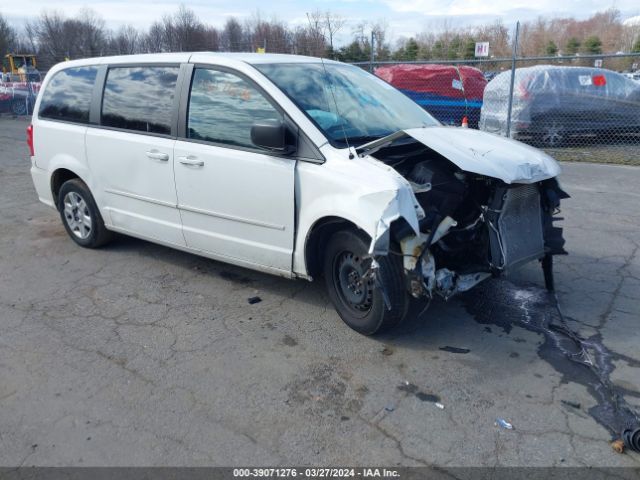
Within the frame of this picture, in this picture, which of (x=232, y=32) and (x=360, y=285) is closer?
(x=360, y=285)

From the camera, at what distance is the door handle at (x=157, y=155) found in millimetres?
4633

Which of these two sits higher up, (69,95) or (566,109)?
(69,95)

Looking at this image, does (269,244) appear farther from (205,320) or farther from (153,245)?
(153,245)

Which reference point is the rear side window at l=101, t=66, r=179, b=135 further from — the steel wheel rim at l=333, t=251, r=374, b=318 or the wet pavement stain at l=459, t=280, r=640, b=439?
the wet pavement stain at l=459, t=280, r=640, b=439

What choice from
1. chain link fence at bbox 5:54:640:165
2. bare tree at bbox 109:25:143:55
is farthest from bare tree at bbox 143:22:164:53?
chain link fence at bbox 5:54:640:165

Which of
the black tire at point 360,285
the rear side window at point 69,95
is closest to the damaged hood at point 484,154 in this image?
the black tire at point 360,285

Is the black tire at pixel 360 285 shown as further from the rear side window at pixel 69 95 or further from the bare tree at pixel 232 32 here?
the bare tree at pixel 232 32

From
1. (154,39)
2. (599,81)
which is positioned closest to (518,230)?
(599,81)

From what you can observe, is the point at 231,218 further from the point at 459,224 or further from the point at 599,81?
the point at 599,81

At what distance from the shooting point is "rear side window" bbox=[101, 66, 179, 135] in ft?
15.5

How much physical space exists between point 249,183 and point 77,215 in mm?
2661

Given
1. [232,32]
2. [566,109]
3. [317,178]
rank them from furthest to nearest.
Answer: [232,32]
[566,109]
[317,178]

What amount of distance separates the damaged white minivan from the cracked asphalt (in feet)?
1.25

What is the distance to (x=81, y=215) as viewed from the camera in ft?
19.0
